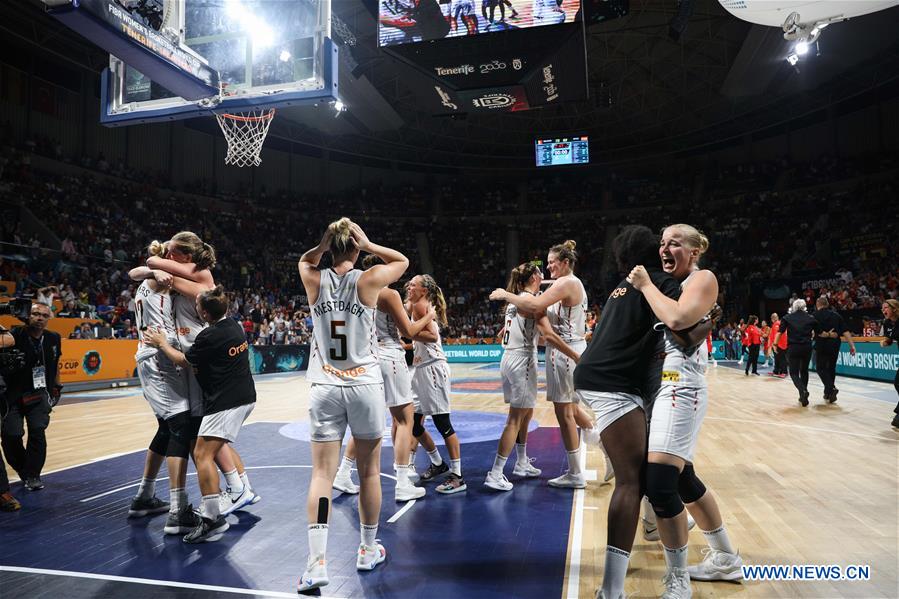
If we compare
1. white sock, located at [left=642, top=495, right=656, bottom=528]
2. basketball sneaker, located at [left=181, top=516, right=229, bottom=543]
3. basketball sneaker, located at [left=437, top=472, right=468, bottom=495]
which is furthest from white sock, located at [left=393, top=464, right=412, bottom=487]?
white sock, located at [left=642, top=495, right=656, bottom=528]

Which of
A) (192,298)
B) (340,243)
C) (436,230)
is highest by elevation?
(436,230)

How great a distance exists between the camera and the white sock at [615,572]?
2689mm

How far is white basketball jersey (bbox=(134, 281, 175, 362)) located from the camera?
4375 millimetres

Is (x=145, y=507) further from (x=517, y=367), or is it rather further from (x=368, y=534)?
(x=517, y=367)

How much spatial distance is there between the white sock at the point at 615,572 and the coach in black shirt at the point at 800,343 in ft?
30.8

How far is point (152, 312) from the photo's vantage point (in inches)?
174

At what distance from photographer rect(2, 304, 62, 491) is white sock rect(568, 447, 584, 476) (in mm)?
4926

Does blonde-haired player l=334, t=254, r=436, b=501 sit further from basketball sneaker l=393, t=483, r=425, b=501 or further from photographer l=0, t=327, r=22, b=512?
photographer l=0, t=327, r=22, b=512

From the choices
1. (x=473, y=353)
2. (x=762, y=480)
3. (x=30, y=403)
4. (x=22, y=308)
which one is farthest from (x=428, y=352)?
(x=473, y=353)

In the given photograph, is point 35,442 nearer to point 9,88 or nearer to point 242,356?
point 242,356

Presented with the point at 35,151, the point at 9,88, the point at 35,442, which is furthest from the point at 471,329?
the point at 35,442

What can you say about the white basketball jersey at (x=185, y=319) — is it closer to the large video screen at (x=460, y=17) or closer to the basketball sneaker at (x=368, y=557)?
the basketball sneaker at (x=368, y=557)

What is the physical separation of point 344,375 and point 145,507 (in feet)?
8.55

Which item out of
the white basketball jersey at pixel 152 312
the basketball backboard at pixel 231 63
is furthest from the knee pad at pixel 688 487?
the basketball backboard at pixel 231 63
